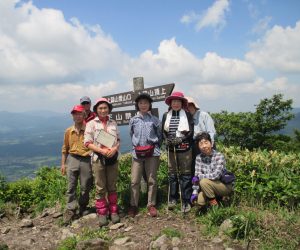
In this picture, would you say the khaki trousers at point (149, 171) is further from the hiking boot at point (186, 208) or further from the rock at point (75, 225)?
the rock at point (75, 225)

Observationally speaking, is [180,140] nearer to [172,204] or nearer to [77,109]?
[172,204]

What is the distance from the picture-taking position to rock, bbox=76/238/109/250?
15.3 ft

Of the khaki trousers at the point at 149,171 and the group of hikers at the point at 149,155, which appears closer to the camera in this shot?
the group of hikers at the point at 149,155

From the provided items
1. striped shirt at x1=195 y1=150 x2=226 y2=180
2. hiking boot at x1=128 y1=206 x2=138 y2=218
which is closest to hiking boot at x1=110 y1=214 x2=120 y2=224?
hiking boot at x1=128 y1=206 x2=138 y2=218

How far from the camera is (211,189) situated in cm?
521

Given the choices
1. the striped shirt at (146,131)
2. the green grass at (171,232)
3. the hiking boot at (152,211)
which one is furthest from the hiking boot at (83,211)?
the green grass at (171,232)

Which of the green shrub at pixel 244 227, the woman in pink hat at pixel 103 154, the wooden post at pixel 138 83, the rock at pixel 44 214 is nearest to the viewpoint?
the green shrub at pixel 244 227

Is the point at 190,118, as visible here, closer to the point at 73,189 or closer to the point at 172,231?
the point at 172,231

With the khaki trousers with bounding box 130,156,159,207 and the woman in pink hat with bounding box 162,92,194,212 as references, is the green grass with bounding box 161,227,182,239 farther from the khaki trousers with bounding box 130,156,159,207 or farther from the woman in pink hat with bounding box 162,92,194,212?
the khaki trousers with bounding box 130,156,159,207

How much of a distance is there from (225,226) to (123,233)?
1.75 metres

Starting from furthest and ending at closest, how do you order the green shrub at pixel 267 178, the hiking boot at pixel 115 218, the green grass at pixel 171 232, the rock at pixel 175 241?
the hiking boot at pixel 115 218 → the green shrub at pixel 267 178 → the green grass at pixel 171 232 → the rock at pixel 175 241

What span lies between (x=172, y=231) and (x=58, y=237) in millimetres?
2140

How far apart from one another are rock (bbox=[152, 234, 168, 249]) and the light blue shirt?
200 centimetres

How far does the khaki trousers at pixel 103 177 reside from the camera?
18.1 ft
